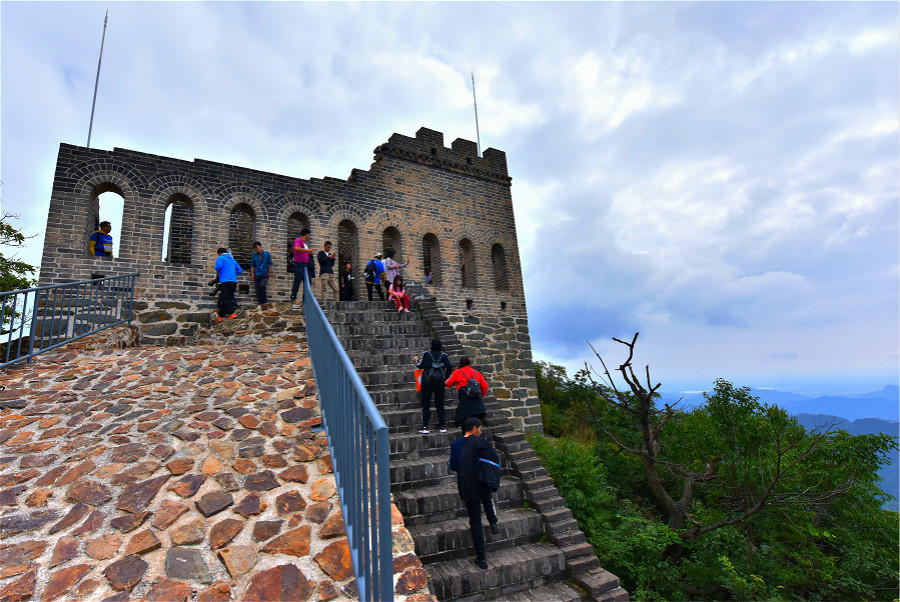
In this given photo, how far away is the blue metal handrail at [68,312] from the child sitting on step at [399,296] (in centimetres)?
471

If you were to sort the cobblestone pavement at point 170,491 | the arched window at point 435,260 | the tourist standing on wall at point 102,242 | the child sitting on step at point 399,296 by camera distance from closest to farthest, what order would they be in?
the cobblestone pavement at point 170,491, the child sitting on step at point 399,296, the tourist standing on wall at point 102,242, the arched window at point 435,260

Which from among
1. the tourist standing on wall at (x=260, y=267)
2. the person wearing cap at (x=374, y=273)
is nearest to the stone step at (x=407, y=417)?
the person wearing cap at (x=374, y=273)

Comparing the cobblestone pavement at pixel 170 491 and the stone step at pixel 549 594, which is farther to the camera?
the stone step at pixel 549 594

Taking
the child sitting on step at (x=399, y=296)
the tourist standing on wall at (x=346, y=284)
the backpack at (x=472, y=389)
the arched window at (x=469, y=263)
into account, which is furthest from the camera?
the arched window at (x=469, y=263)

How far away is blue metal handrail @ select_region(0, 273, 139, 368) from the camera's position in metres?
5.48

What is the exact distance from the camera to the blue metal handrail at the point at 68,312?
5480mm

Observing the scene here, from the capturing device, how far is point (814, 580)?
353 inches

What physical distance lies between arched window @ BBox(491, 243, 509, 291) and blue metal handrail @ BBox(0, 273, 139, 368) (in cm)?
954

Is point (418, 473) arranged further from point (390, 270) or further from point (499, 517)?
point (390, 270)

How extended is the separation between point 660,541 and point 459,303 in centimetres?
733

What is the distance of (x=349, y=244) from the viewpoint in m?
11.8

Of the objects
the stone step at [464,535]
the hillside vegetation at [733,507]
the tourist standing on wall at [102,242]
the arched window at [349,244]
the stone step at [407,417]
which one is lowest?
the hillside vegetation at [733,507]

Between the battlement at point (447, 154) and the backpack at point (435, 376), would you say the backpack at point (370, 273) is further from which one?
the battlement at point (447, 154)

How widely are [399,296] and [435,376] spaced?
3.10 meters
